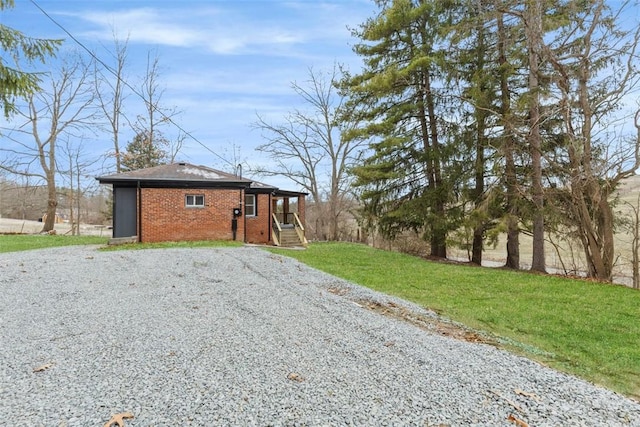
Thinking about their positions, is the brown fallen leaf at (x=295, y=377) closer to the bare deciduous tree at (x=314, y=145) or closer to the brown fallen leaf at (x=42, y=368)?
the brown fallen leaf at (x=42, y=368)

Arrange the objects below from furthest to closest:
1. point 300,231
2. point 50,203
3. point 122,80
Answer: point 50,203 < point 122,80 < point 300,231

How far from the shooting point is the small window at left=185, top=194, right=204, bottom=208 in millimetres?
13562

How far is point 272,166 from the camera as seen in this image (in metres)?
24.4

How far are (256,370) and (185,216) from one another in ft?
37.8

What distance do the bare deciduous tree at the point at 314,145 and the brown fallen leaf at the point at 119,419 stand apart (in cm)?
2098

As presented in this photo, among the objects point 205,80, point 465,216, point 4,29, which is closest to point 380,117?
point 465,216

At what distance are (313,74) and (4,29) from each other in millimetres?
17332

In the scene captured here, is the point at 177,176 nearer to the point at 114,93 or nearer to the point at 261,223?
the point at 261,223

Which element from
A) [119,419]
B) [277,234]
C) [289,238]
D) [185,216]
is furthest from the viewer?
[289,238]

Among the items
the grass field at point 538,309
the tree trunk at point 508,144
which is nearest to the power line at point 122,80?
the grass field at point 538,309

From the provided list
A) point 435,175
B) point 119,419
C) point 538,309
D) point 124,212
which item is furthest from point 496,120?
point 124,212

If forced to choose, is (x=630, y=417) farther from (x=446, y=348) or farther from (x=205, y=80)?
(x=205, y=80)

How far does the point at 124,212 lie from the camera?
13414 millimetres

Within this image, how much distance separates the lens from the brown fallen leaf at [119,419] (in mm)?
2219
